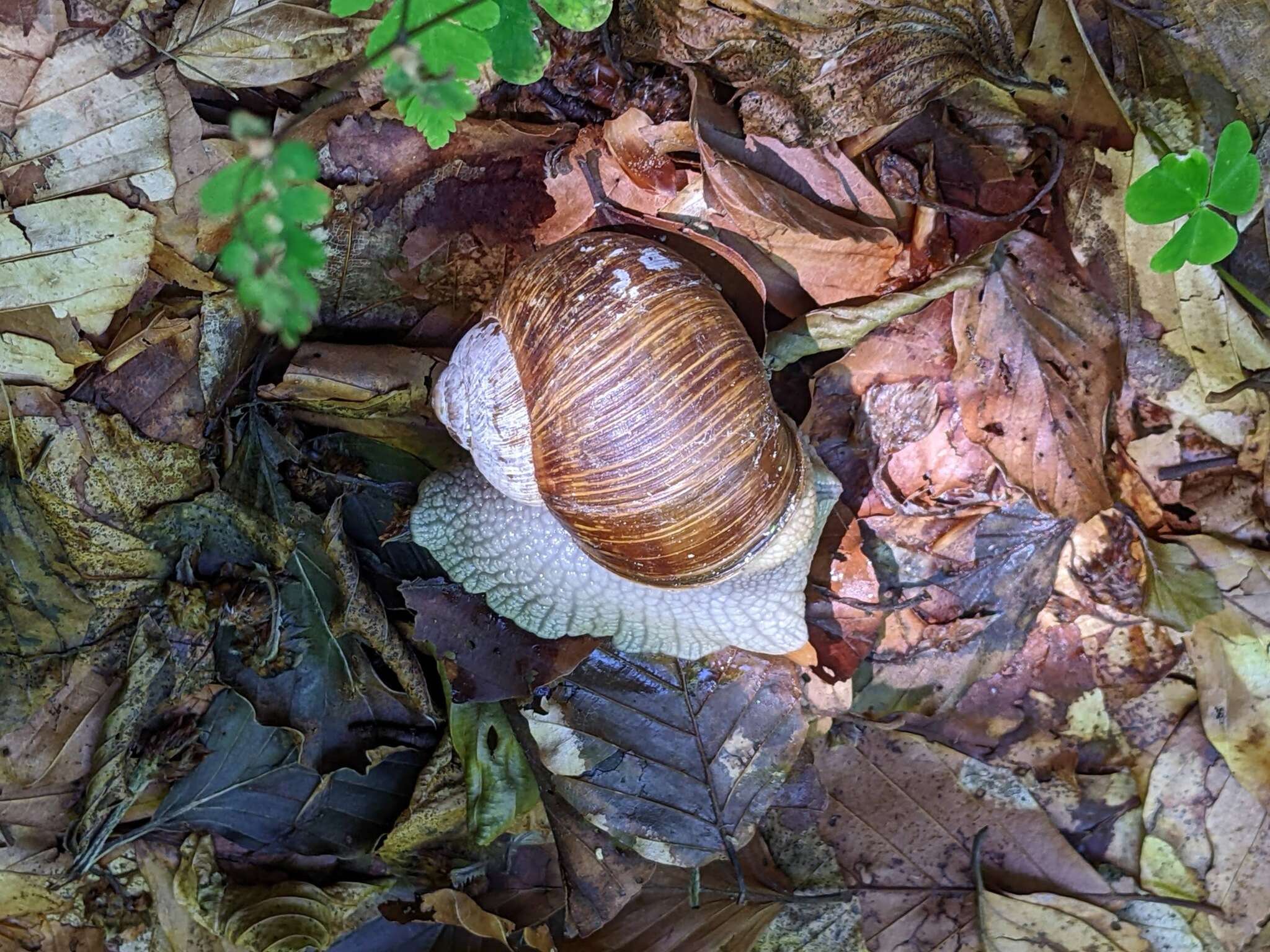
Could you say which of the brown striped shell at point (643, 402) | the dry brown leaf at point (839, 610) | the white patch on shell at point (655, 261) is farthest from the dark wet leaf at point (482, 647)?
the white patch on shell at point (655, 261)

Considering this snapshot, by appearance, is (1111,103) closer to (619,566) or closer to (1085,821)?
(619,566)

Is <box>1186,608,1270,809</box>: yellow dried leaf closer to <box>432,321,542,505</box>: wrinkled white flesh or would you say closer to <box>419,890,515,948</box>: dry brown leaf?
<box>432,321,542,505</box>: wrinkled white flesh

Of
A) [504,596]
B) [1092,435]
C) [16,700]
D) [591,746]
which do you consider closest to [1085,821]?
[1092,435]

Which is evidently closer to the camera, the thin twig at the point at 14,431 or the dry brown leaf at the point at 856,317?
the thin twig at the point at 14,431

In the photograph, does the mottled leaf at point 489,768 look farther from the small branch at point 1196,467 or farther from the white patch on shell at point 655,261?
the small branch at point 1196,467

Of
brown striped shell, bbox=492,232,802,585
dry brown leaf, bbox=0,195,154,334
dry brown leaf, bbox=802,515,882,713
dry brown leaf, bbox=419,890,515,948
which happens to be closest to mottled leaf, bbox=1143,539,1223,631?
dry brown leaf, bbox=802,515,882,713

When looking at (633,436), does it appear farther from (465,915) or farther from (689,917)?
(465,915)

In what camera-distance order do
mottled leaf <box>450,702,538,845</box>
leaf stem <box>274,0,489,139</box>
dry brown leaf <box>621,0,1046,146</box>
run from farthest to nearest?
mottled leaf <box>450,702,538,845</box>
dry brown leaf <box>621,0,1046,146</box>
leaf stem <box>274,0,489,139</box>
